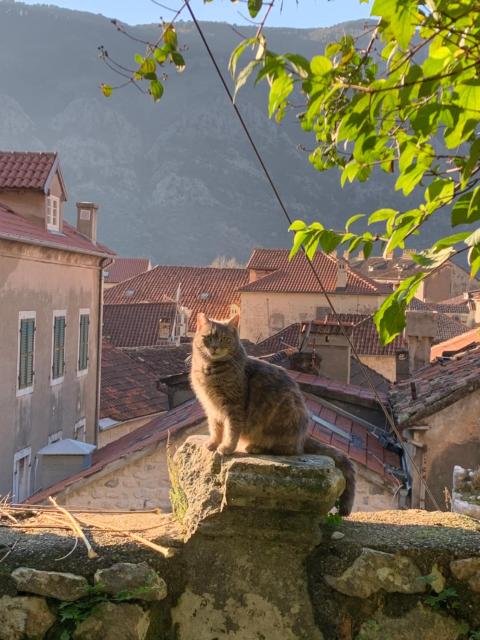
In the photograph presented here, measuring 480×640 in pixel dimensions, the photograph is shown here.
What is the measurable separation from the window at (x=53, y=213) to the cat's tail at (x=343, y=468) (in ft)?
46.6

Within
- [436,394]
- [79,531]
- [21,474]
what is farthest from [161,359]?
[79,531]

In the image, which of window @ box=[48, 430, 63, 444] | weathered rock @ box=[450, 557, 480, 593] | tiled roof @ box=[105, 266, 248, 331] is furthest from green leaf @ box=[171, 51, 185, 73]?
tiled roof @ box=[105, 266, 248, 331]

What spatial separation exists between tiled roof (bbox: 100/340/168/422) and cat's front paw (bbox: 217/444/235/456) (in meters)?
16.3

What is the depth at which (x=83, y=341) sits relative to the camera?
1958 centimetres

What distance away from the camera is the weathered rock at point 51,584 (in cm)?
309

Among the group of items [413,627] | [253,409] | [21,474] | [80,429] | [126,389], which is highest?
[253,409]

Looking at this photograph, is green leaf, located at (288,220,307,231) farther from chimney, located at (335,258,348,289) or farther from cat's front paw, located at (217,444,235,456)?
chimney, located at (335,258,348,289)

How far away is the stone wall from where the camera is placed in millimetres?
3109

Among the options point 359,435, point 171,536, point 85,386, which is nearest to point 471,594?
point 171,536

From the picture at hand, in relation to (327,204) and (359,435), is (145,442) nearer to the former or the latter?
(359,435)

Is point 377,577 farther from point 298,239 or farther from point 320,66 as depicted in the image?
point 320,66

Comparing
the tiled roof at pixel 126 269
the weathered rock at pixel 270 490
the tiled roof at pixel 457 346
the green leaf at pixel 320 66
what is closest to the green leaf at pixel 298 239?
the green leaf at pixel 320 66

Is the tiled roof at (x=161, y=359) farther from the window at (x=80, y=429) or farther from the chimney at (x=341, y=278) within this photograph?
the chimney at (x=341, y=278)

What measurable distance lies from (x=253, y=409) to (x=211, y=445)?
1.05 feet
